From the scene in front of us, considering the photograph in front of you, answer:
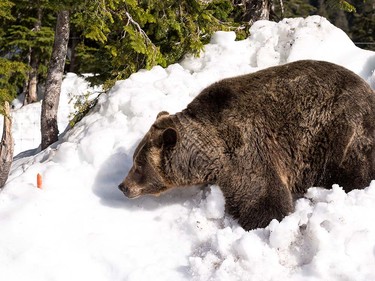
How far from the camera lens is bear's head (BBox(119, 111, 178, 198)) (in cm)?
493

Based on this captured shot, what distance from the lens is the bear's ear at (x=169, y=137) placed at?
479 centimetres

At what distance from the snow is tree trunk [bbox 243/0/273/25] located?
3689 mm

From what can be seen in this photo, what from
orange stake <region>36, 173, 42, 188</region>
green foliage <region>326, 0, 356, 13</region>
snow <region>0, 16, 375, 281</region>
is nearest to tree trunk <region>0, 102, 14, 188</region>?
snow <region>0, 16, 375, 281</region>

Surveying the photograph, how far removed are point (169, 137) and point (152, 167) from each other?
38 cm

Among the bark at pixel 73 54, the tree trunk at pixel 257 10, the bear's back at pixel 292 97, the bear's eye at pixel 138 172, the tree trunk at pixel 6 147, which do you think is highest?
the bear's back at pixel 292 97

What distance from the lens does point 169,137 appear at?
4.84 metres

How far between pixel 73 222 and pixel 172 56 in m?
4.09

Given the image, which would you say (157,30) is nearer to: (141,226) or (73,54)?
(141,226)

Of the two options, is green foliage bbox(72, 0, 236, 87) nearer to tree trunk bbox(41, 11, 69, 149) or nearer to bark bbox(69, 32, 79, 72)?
tree trunk bbox(41, 11, 69, 149)

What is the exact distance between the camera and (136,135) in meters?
5.95

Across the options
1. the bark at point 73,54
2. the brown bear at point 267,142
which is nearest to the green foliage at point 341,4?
the brown bear at point 267,142

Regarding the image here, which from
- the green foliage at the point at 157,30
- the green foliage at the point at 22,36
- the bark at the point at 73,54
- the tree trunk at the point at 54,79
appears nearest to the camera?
the tree trunk at the point at 54,79

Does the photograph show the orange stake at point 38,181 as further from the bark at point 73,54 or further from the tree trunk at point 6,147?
the bark at point 73,54

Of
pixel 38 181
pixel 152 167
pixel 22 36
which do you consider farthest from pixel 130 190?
pixel 22 36
